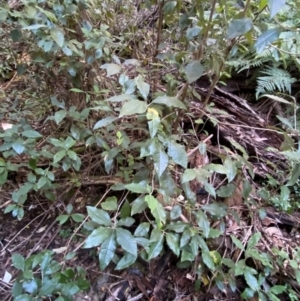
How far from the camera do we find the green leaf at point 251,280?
122cm

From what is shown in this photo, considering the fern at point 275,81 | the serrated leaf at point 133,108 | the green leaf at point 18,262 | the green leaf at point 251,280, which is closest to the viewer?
the serrated leaf at point 133,108

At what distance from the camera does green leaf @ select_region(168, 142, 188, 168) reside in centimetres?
101

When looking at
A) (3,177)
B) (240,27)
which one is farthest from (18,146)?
(240,27)

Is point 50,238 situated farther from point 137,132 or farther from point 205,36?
point 205,36

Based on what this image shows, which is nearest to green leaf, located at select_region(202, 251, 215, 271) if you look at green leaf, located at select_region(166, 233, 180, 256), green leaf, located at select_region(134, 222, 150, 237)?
green leaf, located at select_region(166, 233, 180, 256)

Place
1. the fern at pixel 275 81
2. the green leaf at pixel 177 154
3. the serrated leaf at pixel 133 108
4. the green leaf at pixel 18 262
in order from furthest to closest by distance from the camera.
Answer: the fern at pixel 275 81 < the green leaf at pixel 18 262 < the green leaf at pixel 177 154 < the serrated leaf at pixel 133 108

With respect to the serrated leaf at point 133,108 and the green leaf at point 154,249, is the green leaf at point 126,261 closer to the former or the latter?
the green leaf at point 154,249

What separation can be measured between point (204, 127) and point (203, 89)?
0.38 metres

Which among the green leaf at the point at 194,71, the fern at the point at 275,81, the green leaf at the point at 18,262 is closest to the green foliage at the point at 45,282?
the green leaf at the point at 18,262

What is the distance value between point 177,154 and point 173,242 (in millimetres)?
352

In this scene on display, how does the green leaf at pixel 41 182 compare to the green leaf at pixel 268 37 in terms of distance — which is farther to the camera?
the green leaf at pixel 41 182

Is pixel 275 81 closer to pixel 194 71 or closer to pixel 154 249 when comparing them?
pixel 194 71

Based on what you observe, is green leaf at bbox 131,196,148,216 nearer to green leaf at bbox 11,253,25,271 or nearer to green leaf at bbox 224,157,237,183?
green leaf at bbox 224,157,237,183

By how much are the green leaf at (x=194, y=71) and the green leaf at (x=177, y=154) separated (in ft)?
0.75
